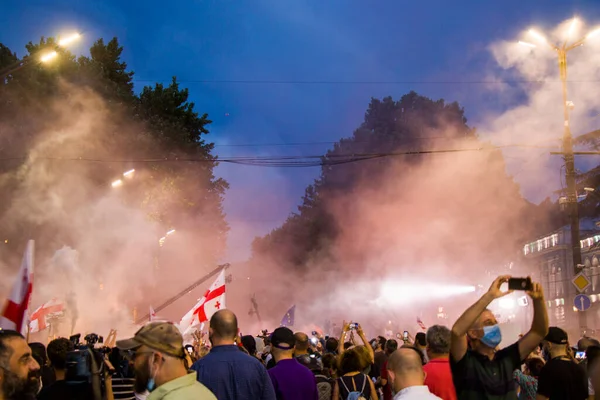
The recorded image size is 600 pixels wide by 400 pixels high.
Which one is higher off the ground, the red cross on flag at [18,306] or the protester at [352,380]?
the red cross on flag at [18,306]

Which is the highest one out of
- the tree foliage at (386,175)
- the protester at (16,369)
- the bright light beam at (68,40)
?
the tree foliage at (386,175)

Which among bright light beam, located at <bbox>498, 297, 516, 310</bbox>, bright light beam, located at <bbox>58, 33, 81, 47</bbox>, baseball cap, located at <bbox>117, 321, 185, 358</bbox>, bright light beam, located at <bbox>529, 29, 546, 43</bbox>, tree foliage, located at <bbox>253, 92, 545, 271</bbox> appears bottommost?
baseball cap, located at <bbox>117, 321, 185, 358</bbox>

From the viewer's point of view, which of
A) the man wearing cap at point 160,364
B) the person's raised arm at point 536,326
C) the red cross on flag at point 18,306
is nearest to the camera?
the man wearing cap at point 160,364

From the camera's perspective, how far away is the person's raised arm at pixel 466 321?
4660mm

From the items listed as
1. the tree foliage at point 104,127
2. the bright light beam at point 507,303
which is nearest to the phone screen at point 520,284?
the tree foliage at point 104,127

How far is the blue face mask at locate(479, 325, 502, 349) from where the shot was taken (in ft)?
16.0

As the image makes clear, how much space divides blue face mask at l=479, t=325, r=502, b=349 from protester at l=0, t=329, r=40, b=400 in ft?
9.30

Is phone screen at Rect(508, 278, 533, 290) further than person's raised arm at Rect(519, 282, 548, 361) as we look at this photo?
No

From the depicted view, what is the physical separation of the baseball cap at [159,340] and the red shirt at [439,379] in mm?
2678

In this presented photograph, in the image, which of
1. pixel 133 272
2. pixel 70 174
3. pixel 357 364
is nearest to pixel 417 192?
Answer: pixel 133 272

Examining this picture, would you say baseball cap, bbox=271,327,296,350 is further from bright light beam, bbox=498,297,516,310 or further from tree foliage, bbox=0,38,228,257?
bright light beam, bbox=498,297,516,310

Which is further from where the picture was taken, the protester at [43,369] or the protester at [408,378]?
the protester at [43,369]

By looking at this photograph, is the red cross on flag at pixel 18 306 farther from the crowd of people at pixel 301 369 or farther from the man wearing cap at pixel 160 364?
the man wearing cap at pixel 160 364

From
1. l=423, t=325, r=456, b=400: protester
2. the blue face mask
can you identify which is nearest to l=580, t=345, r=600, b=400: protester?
l=423, t=325, r=456, b=400: protester
